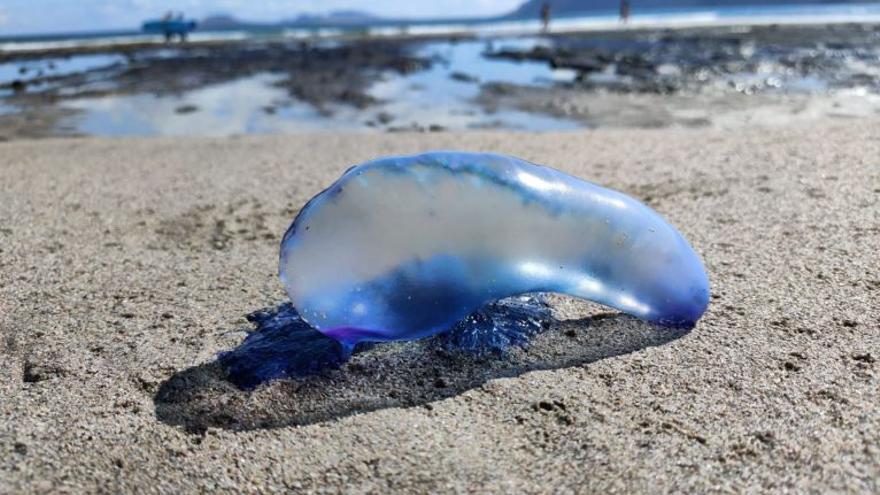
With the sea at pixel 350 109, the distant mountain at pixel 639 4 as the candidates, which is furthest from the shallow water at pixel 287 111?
the distant mountain at pixel 639 4

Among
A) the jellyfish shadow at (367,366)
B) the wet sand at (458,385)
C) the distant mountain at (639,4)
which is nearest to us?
the wet sand at (458,385)

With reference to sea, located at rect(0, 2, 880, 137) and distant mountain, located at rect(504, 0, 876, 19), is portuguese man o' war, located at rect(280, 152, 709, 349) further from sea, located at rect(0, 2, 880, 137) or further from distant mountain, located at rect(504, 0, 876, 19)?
distant mountain, located at rect(504, 0, 876, 19)

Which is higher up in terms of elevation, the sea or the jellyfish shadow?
the sea

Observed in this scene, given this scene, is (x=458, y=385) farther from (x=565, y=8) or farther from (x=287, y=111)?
(x=565, y=8)

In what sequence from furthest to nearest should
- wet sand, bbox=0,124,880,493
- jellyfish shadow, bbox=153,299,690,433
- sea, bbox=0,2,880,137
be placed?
1. sea, bbox=0,2,880,137
2. jellyfish shadow, bbox=153,299,690,433
3. wet sand, bbox=0,124,880,493

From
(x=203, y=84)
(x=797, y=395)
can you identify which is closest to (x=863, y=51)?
(x=203, y=84)

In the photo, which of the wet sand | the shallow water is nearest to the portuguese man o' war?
the wet sand

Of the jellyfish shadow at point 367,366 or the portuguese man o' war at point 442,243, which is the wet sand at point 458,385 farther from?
the portuguese man o' war at point 442,243
